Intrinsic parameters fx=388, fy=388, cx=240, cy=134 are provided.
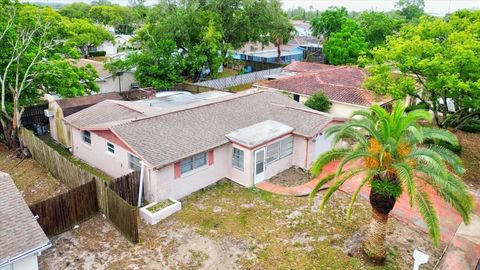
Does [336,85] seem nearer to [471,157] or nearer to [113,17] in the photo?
[471,157]

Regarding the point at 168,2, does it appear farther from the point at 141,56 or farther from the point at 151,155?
the point at 151,155

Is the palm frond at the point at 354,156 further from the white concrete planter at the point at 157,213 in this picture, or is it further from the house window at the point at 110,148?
the house window at the point at 110,148

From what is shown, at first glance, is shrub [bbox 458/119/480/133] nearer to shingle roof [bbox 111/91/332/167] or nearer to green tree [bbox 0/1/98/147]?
shingle roof [bbox 111/91/332/167]

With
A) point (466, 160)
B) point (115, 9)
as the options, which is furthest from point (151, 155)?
point (115, 9)

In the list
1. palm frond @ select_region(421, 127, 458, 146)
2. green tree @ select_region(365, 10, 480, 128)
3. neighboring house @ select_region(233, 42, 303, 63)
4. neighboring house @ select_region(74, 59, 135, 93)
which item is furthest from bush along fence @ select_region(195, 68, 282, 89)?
palm frond @ select_region(421, 127, 458, 146)

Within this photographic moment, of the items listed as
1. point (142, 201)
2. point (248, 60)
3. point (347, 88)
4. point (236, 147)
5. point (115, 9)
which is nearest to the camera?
point (142, 201)

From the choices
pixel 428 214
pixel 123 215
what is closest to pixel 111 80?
pixel 123 215
